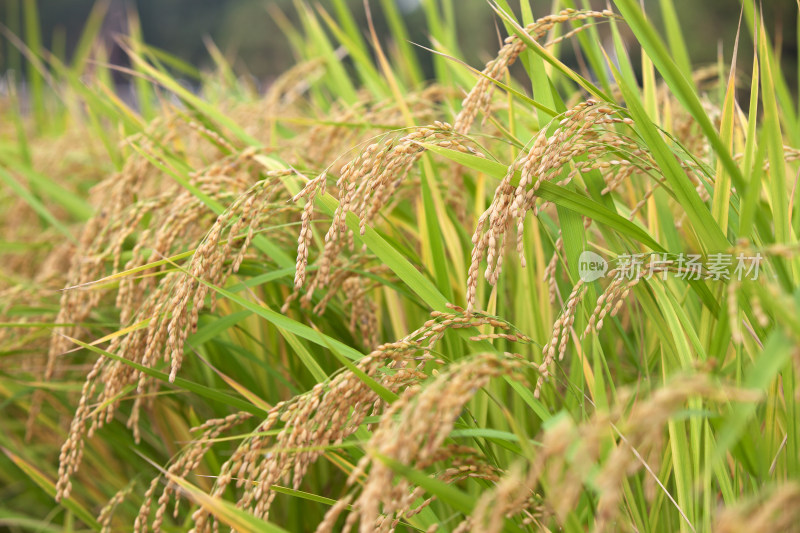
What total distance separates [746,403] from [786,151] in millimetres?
806

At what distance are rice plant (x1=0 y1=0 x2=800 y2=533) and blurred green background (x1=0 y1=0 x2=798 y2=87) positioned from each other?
104 cm

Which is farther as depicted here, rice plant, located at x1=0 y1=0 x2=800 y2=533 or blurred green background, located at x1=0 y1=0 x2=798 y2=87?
blurred green background, located at x1=0 y1=0 x2=798 y2=87

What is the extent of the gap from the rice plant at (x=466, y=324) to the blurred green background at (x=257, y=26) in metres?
1.04

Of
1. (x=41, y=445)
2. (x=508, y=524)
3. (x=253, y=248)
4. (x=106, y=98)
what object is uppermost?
(x=106, y=98)

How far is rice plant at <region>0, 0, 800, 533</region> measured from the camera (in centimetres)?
85

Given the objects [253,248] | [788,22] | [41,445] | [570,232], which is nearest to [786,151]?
[570,232]

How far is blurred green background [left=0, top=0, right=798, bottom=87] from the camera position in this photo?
1060 centimetres

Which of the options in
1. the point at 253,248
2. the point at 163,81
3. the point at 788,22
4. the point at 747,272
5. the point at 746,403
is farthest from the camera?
the point at 788,22

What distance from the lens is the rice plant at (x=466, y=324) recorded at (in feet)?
2.81

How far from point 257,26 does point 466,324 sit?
87.1 ft

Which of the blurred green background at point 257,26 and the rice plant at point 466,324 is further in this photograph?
the blurred green background at point 257,26

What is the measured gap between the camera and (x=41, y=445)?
7.09ft

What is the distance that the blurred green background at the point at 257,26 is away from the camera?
417 inches

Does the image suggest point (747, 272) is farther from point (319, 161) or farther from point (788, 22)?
point (788, 22)
